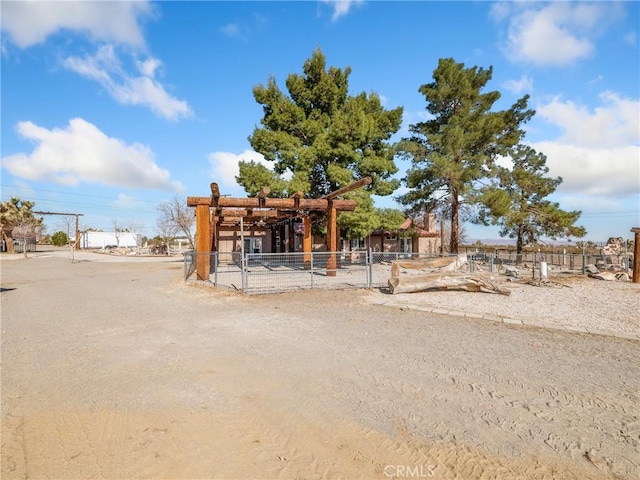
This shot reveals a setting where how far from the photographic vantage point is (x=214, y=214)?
17.8 meters

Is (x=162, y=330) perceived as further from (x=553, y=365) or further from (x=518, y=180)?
(x=518, y=180)

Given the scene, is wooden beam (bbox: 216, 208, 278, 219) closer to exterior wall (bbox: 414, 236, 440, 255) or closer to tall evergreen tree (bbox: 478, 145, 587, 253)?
tall evergreen tree (bbox: 478, 145, 587, 253)

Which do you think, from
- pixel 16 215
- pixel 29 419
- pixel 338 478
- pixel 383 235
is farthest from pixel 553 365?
pixel 16 215

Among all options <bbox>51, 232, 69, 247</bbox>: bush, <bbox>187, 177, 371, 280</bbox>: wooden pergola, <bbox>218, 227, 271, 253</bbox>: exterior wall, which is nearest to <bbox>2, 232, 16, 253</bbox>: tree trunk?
<bbox>51, 232, 69, 247</bbox>: bush

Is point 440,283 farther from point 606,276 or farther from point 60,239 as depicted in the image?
point 60,239

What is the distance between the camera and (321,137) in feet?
59.0

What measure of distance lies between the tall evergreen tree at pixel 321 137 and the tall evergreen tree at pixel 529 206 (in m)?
7.05

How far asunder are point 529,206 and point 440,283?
1747 cm

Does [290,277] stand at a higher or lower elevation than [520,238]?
lower

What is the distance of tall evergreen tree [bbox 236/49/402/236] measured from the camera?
17688 mm

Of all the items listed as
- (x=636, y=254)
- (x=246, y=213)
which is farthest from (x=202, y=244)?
(x=636, y=254)

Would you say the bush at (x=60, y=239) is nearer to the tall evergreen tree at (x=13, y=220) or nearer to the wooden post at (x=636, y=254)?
the tall evergreen tree at (x=13, y=220)

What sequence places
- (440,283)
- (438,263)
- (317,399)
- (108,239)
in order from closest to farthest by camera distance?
(317,399)
(440,283)
(438,263)
(108,239)

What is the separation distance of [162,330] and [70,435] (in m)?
3.48
